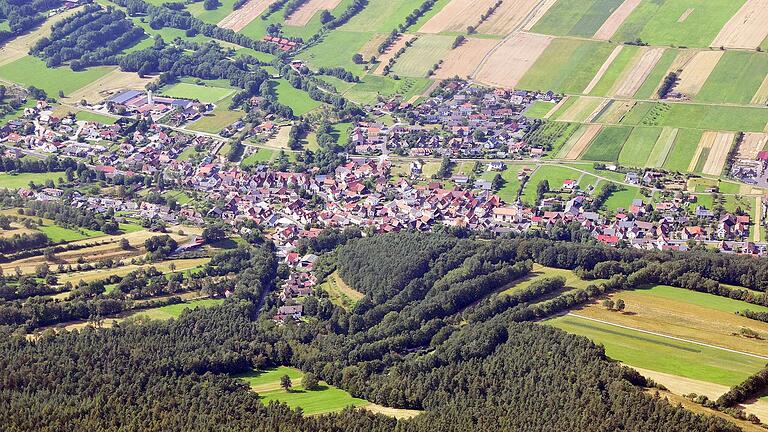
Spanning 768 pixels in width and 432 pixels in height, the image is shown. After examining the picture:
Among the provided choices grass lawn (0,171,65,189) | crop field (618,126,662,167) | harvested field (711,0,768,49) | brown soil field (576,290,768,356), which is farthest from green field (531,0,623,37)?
brown soil field (576,290,768,356)

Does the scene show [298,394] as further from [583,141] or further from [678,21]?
[678,21]

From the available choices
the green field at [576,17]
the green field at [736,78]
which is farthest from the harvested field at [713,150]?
the green field at [576,17]

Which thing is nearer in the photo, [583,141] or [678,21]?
[583,141]

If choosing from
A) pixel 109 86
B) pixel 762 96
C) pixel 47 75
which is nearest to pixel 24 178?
pixel 109 86

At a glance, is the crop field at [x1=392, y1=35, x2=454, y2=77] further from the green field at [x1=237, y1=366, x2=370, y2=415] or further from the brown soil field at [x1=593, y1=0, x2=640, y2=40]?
the green field at [x1=237, y1=366, x2=370, y2=415]

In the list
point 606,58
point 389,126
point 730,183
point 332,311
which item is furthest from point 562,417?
point 606,58

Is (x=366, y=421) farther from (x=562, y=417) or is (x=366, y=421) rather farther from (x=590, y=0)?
(x=590, y=0)
